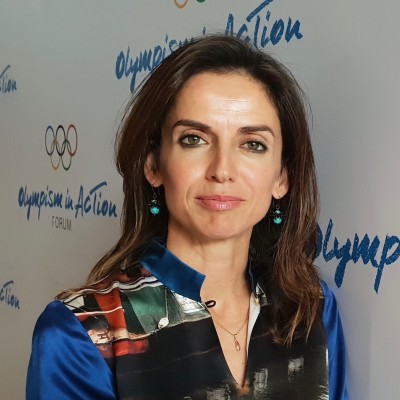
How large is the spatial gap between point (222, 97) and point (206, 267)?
22 cm

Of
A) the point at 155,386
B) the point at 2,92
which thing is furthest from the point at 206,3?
the point at 2,92

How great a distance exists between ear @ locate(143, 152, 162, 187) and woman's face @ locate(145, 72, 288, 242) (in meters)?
0.03

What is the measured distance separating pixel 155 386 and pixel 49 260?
2.34 feet

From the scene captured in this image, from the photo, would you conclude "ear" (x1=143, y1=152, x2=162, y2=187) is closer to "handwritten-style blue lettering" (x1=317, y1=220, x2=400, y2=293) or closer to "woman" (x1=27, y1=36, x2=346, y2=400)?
"woman" (x1=27, y1=36, x2=346, y2=400)

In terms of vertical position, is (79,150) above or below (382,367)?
above

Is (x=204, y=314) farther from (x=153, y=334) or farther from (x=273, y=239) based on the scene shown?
(x=273, y=239)

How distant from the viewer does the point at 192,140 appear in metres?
0.85

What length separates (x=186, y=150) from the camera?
850 mm

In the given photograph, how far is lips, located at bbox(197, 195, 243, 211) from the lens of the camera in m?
0.83

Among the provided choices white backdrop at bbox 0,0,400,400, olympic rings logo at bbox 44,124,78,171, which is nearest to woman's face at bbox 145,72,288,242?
white backdrop at bbox 0,0,400,400

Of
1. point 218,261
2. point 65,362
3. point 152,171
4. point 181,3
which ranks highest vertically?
point 181,3

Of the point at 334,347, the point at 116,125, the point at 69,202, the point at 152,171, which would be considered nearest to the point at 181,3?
the point at 116,125

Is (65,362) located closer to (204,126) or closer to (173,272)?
(173,272)

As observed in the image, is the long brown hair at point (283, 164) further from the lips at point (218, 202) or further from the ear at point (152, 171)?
the lips at point (218, 202)
